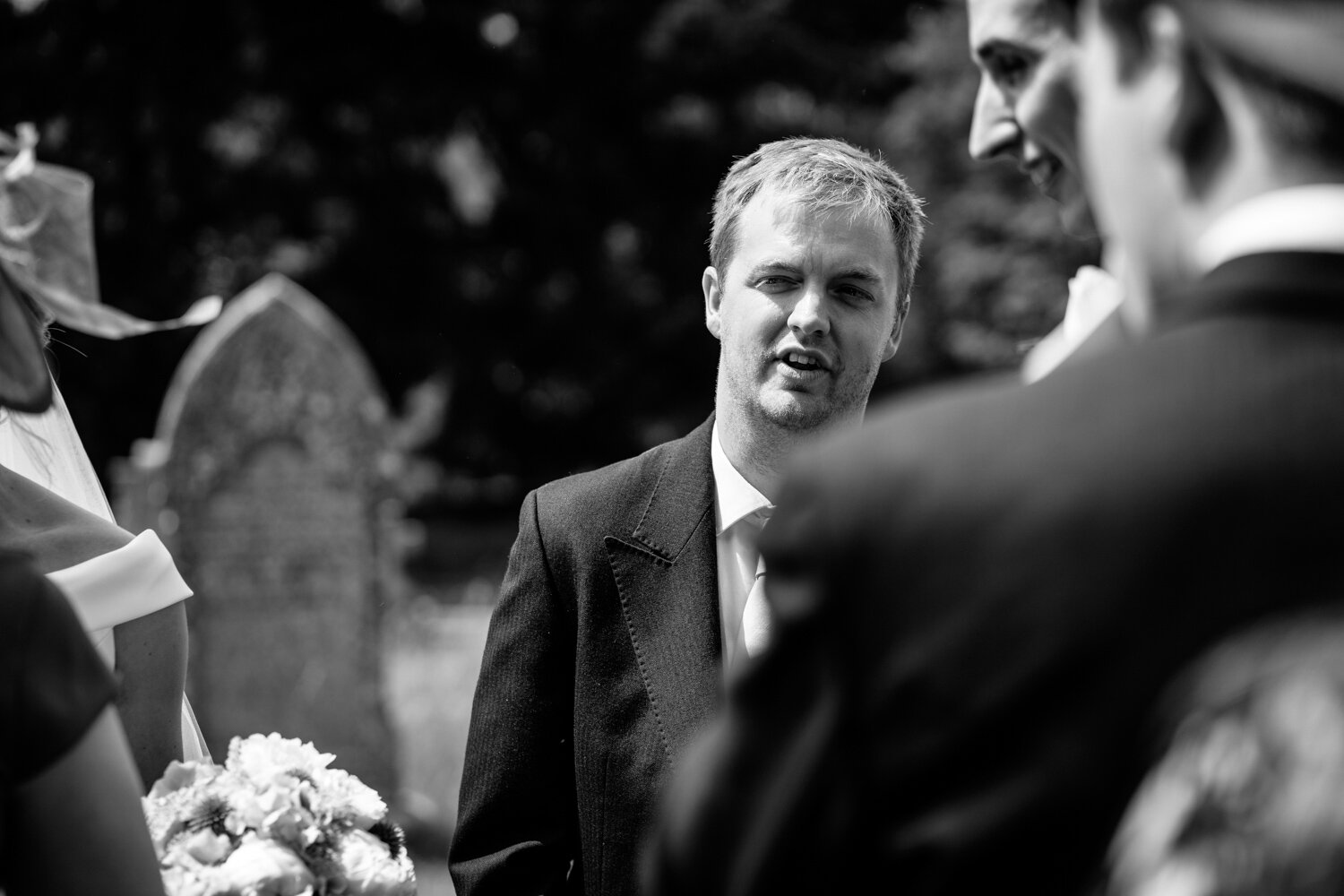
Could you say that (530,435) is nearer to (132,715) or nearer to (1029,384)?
(132,715)

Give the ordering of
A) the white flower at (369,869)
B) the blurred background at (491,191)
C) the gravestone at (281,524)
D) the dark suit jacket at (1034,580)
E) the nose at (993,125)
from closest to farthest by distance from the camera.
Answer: the dark suit jacket at (1034,580) < the nose at (993,125) < the white flower at (369,869) < the gravestone at (281,524) < the blurred background at (491,191)

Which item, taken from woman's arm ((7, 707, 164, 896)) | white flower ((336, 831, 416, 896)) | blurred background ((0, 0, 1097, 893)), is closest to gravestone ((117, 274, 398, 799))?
white flower ((336, 831, 416, 896))

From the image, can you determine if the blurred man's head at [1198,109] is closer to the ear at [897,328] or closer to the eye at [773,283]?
the eye at [773,283]

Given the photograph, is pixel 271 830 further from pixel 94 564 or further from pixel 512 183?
pixel 512 183

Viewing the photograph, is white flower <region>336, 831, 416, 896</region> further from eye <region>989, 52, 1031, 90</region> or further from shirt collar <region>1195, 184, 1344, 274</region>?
shirt collar <region>1195, 184, 1344, 274</region>

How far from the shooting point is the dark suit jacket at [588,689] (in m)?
2.91

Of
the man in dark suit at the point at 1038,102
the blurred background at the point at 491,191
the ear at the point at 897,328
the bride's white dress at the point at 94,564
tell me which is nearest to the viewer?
the man in dark suit at the point at 1038,102

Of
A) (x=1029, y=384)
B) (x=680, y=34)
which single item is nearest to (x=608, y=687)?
(x=1029, y=384)

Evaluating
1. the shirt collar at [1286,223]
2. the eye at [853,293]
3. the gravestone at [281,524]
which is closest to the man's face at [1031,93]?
the shirt collar at [1286,223]

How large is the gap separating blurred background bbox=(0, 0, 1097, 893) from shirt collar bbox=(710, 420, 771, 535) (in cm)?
1795

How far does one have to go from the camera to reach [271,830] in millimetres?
2469

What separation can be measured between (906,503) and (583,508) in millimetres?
2026

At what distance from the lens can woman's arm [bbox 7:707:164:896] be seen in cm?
171

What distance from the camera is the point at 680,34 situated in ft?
77.1
